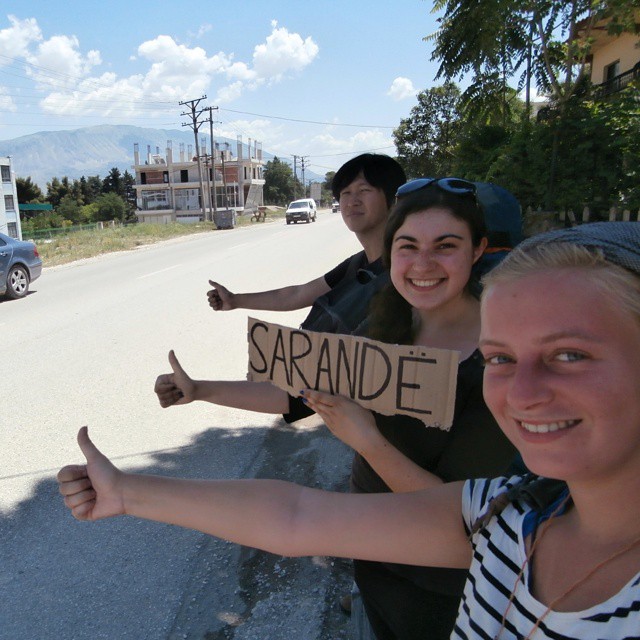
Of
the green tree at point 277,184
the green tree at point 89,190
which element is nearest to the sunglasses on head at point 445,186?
the green tree at point 89,190

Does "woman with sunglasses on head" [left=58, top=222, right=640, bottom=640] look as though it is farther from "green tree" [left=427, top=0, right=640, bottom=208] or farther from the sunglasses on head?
"green tree" [left=427, top=0, right=640, bottom=208]

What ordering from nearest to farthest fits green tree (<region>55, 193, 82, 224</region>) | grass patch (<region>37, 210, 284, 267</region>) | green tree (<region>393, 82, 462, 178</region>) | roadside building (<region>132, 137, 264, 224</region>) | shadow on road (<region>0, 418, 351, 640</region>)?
shadow on road (<region>0, 418, 351, 640</region>)
grass patch (<region>37, 210, 284, 267</region>)
green tree (<region>393, 82, 462, 178</region>)
green tree (<region>55, 193, 82, 224</region>)
roadside building (<region>132, 137, 264, 224</region>)

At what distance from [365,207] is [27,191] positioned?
79.8 metres

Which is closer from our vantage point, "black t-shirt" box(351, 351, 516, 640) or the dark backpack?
"black t-shirt" box(351, 351, 516, 640)

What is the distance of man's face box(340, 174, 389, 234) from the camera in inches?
105

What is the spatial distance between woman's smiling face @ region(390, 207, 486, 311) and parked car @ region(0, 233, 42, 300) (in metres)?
11.8

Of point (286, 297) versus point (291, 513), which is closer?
point (291, 513)

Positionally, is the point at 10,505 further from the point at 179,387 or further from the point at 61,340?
the point at 61,340

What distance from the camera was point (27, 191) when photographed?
72.8 metres

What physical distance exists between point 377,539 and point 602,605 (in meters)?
0.43

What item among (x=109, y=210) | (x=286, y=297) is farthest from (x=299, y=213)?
(x=286, y=297)

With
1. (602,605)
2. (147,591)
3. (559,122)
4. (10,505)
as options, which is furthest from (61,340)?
(602,605)

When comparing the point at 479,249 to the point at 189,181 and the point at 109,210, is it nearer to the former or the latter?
the point at 109,210

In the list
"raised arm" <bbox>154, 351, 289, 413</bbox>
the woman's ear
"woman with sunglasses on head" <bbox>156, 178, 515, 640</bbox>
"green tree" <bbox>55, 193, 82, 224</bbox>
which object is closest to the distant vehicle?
"green tree" <bbox>55, 193, 82, 224</bbox>
